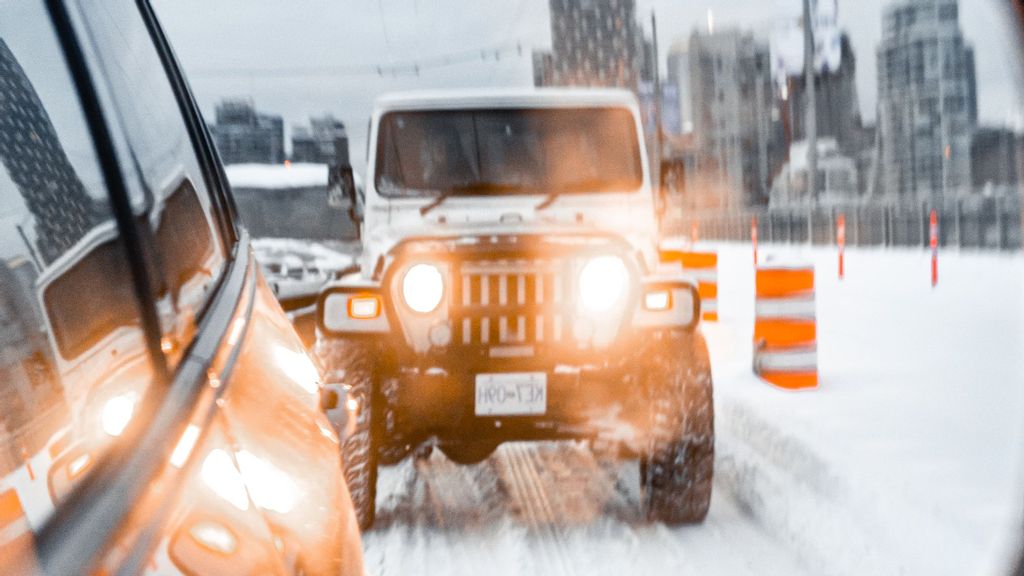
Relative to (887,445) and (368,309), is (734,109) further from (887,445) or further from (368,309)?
(368,309)

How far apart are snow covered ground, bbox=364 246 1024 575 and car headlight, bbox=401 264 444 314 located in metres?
0.98

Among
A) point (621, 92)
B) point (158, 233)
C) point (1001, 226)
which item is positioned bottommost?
point (1001, 226)

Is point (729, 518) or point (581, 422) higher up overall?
point (581, 422)

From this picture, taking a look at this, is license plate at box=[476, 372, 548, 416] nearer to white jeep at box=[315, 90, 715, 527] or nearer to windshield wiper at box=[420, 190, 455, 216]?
white jeep at box=[315, 90, 715, 527]

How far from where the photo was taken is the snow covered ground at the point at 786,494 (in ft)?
12.2

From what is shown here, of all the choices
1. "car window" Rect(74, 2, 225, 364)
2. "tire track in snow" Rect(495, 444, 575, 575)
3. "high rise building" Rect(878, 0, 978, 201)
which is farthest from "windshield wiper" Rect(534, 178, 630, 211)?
"high rise building" Rect(878, 0, 978, 201)

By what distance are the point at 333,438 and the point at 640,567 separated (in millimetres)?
2124

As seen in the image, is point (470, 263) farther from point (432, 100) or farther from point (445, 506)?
point (432, 100)

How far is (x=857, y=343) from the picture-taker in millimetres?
9234

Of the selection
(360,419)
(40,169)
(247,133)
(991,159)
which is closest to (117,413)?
(40,169)

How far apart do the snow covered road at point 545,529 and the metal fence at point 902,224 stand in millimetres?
→ 7405

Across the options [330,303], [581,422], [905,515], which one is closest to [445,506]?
[581,422]

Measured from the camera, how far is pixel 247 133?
3073cm

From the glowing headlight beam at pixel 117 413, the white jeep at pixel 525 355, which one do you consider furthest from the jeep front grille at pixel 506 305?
the glowing headlight beam at pixel 117 413
